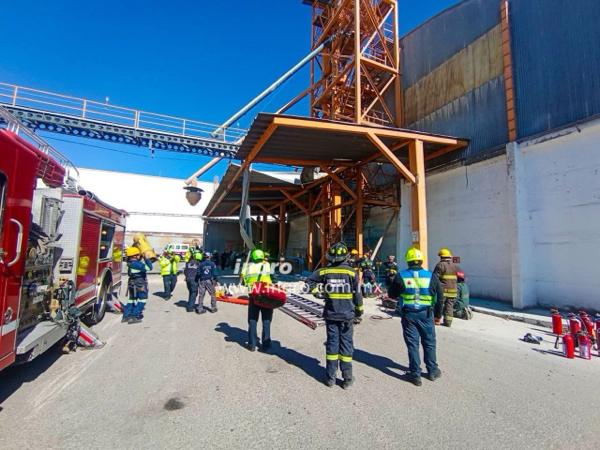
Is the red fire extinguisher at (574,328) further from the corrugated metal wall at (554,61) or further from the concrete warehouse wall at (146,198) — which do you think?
the concrete warehouse wall at (146,198)

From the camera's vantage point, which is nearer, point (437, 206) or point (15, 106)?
point (437, 206)

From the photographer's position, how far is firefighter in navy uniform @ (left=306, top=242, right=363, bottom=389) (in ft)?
12.6

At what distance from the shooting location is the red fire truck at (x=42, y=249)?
9.70ft

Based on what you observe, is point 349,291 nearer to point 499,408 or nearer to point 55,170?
point 499,408

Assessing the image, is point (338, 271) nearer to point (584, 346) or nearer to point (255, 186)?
point (584, 346)

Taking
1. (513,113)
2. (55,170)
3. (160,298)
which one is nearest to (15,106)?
(160,298)

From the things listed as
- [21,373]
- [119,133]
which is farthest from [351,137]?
[119,133]

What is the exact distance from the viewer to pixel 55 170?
455 centimetres

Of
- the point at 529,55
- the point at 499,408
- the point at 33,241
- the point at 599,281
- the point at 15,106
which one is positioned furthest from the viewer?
the point at 15,106

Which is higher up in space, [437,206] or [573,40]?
[573,40]

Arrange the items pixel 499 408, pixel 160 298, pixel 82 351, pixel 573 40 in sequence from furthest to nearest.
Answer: pixel 160 298 < pixel 573 40 < pixel 82 351 < pixel 499 408

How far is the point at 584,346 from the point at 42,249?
8096 millimetres

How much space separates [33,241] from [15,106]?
19.7m

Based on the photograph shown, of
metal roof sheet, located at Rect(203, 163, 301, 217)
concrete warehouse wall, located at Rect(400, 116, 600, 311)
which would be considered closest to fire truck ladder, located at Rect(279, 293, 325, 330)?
concrete warehouse wall, located at Rect(400, 116, 600, 311)
